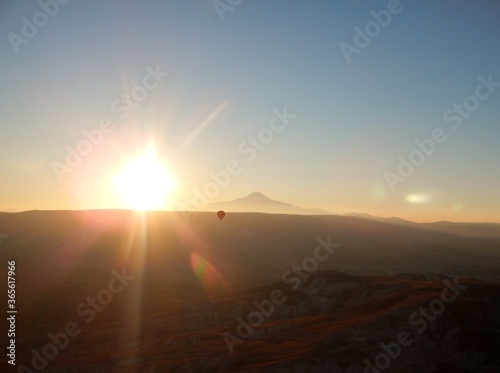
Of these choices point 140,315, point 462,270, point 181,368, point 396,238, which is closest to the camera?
point 181,368

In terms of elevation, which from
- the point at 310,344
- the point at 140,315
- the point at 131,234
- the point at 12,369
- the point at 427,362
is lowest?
the point at 427,362

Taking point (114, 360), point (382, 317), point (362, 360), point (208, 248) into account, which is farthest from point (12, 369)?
point (208, 248)

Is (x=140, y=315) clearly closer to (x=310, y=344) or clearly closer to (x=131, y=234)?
(x=310, y=344)

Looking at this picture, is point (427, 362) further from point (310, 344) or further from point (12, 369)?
point (12, 369)

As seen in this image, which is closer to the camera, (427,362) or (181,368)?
(427,362)

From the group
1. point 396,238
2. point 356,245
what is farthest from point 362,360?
point 396,238

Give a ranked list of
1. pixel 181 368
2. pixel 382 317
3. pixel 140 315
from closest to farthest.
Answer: pixel 181 368
pixel 382 317
pixel 140 315

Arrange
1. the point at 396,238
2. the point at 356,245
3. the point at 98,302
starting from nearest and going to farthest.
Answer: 1. the point at 98,302
2. the point at 356,245
3. the point at 396,238

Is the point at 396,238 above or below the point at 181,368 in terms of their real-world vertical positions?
above

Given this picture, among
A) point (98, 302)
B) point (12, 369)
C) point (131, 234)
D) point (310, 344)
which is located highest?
point (131, 234)
